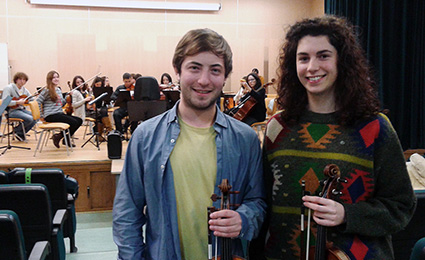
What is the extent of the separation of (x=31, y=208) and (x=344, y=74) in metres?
1.73

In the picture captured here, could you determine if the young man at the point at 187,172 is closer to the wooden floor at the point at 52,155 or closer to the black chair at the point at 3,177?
the black chair at the point at 3,177

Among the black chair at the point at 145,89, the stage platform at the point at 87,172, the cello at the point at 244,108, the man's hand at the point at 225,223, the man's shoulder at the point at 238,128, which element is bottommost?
the stage platform at the point at 87,172

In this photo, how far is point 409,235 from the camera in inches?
96.8

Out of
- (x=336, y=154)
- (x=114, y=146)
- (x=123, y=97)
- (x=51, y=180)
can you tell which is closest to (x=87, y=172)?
(x=114, y=146)

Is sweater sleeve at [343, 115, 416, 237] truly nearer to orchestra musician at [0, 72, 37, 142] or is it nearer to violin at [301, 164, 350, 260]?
violin at [301, 164, 350, 260]

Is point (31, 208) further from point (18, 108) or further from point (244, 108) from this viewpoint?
Result: point (18, 108)

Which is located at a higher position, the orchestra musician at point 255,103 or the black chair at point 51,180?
the orchestra musician at point 255,103

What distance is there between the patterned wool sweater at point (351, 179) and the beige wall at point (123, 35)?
9.31 m

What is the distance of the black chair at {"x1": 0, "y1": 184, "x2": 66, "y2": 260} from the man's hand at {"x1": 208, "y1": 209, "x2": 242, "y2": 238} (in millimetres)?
1282

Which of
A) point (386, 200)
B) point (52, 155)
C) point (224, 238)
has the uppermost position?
point (386, 200)

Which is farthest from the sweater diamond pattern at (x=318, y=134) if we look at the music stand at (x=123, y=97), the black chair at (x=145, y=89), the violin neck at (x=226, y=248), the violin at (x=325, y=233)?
the music stand at (x=123, y=97)

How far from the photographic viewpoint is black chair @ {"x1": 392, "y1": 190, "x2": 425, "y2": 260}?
95.5 inches

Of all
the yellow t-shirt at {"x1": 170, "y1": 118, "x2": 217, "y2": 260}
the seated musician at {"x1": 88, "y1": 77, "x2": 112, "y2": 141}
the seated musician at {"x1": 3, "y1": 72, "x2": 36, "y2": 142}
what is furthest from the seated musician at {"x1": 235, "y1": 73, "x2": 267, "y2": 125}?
the yellow t-shirt at {"x1": 170, "y1": 118, "x2": 217, "y2": 260}

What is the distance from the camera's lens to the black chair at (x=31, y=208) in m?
2.14
